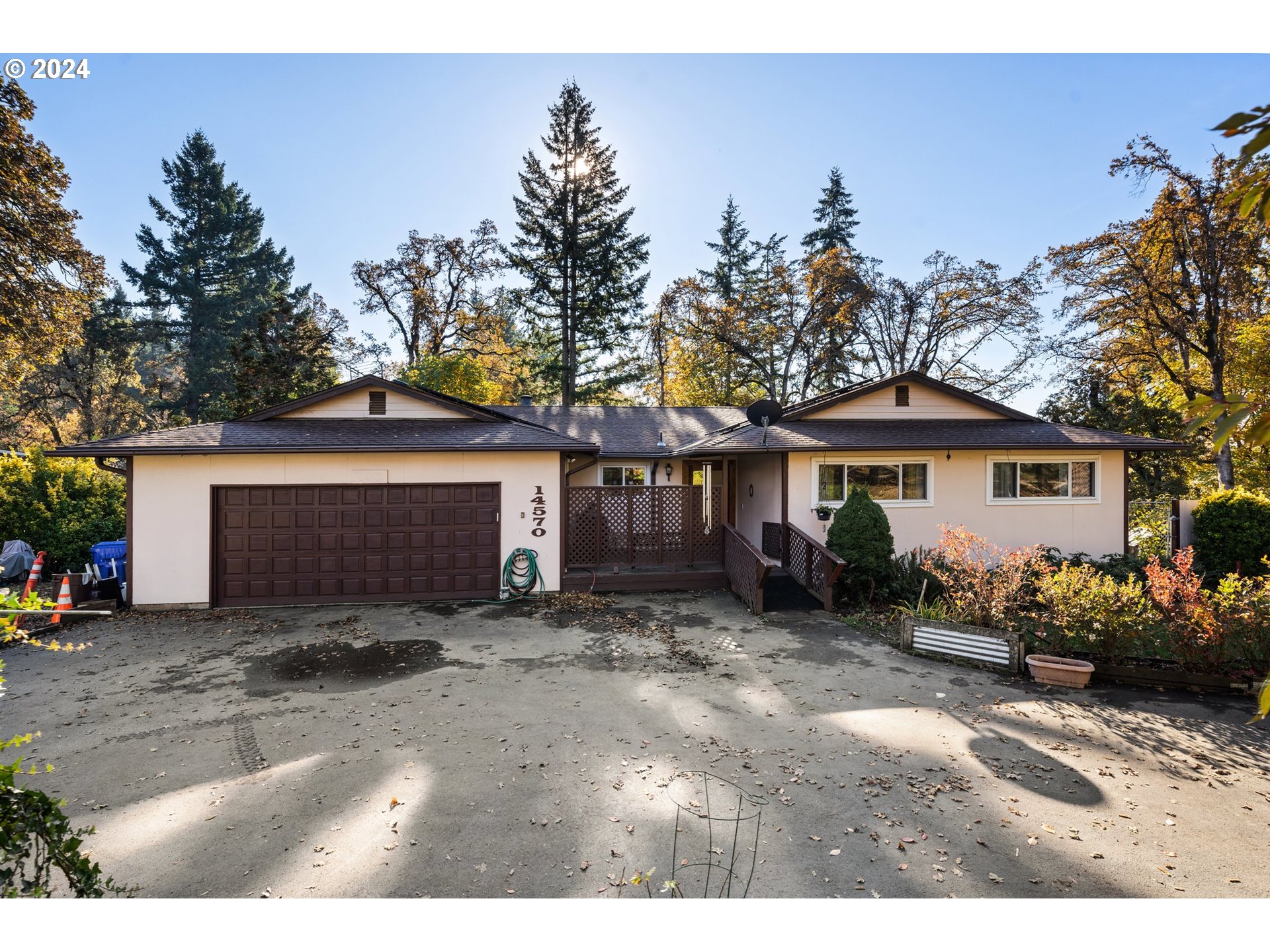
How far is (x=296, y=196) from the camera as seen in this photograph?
1380 cm

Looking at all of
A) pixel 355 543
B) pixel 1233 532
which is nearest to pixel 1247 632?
pixel 1233 532

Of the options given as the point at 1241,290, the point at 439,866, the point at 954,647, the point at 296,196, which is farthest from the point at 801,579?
the point at 1241,290

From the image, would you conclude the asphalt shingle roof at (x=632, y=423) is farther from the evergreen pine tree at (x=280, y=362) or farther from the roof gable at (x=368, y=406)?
the evergreen pine tree at (x=280, y=362)

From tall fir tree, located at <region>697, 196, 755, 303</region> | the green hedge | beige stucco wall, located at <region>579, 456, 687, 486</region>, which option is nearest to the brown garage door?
beige stucco wall, located at <region>579, 456, 687, 486</region>

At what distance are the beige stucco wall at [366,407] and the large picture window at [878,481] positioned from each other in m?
7.24

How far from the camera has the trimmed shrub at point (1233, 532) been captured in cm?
1055

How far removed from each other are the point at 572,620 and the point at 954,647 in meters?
5.08

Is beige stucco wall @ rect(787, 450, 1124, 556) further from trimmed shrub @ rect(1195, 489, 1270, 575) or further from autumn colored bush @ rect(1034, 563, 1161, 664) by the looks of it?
autumn colored bush @ rect(1034, 563, 1161, 664)

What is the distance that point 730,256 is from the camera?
101 ft

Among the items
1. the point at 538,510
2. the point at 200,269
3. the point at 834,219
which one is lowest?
the point at 538,510

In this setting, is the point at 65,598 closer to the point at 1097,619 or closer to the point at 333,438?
the point at 333,438

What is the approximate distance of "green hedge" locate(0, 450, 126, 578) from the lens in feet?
38.4

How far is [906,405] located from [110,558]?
1532 centimetres

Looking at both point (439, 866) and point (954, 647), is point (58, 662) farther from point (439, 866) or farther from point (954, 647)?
point (954, 647)
